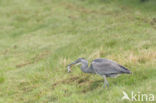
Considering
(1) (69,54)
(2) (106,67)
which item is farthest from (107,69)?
(1) (69,54)

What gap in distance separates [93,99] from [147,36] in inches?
275

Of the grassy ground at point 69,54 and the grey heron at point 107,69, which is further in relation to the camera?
the grassy ground at point 69,54

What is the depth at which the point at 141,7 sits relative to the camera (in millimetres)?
25250

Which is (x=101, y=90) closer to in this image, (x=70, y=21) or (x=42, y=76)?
(x=42, y=76)

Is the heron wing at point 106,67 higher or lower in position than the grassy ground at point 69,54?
higher

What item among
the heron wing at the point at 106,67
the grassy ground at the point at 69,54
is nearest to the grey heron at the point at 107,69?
the heron wing at the point at 106,67

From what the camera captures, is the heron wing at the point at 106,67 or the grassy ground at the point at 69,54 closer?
the heron wing at the point at 106,67

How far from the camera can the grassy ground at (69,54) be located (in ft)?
25.0

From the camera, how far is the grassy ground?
25.0 feet

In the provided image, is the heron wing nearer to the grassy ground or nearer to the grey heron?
the grey heron

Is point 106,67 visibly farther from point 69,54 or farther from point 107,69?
point 69,54

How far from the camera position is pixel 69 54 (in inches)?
478

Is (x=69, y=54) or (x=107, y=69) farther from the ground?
(x=107, y=69)

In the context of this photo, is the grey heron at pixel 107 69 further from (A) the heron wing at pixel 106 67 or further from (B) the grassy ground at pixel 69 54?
(B) the grassy ground at pixel 69 54
